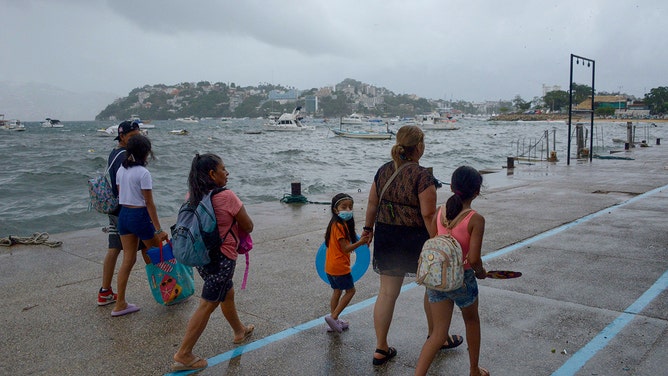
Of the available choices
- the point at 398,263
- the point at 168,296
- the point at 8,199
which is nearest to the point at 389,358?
the point at 398,263

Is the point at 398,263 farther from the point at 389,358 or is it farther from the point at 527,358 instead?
the point at 527,358

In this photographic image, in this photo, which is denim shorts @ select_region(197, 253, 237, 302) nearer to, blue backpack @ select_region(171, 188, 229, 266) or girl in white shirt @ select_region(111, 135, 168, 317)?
blue backpack @ select_region(171, 188, 229, 266)

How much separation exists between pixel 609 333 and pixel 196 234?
10.9 feet

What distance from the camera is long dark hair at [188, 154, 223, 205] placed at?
12.5ft

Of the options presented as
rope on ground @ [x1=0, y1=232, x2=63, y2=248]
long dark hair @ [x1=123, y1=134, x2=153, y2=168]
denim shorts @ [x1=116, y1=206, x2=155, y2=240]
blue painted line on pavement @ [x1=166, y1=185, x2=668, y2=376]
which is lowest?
blue painted line on pavement @ [x1=166, y1=185, x2=668, y2=376]

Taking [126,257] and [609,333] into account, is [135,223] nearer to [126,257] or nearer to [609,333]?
[126,257]

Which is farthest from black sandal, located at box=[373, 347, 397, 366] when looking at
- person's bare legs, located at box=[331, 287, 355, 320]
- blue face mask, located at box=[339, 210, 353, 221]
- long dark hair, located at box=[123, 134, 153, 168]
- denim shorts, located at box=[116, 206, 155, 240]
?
long dark hair, located at box=[123, 134, 153, 168]

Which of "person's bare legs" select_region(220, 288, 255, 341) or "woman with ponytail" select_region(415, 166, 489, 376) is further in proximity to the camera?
"person's bare legs" select_region(220, 288, 255, 341)

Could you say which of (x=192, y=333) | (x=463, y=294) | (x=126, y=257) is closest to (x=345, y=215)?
(x=463, y=294)

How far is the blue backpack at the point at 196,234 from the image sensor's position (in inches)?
146

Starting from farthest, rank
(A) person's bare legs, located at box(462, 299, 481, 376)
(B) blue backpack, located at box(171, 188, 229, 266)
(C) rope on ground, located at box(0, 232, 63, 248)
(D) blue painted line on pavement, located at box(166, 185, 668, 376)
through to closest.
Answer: (C) rope on ground, located at box(0, 232, 63, 248) → (D) blue painted line on pavement, located at box(166, 185, 668, 376) → (B) blue backpack, located at box(171, 188, 229, 266) → (A) person's bare legs, located at box(462, 299, 481, 376)

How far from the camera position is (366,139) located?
212 ft

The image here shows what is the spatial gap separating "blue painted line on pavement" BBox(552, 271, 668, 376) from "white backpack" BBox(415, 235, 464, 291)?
123cm

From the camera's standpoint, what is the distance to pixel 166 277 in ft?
16.9
